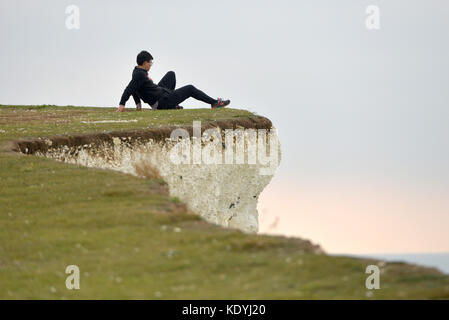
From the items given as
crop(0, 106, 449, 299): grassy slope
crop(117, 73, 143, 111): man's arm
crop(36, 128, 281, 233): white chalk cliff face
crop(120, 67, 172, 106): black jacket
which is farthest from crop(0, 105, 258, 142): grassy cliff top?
crop(0, 106, 449, 299): grassy slope

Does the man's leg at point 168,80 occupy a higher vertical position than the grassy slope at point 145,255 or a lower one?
higher

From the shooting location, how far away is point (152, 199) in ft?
61.2

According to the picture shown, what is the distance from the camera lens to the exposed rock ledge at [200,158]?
2761cm

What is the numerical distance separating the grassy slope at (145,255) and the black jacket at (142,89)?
1464cm

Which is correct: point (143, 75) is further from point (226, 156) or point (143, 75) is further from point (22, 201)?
point (22, 201)

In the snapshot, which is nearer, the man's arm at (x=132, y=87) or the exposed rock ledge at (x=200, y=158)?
the exposed rock ledge at (x=200, y=158)

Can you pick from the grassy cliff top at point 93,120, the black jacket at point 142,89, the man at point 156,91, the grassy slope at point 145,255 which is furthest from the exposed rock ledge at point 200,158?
the grassy slope at point 145,255

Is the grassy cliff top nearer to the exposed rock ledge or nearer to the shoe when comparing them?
the shoe

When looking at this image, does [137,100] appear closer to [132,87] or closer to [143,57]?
[132,87]

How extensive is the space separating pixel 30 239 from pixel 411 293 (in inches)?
335

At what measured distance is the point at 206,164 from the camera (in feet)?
105

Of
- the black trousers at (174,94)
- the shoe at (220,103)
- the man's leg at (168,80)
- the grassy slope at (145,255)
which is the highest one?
the man's leg at (168,80)

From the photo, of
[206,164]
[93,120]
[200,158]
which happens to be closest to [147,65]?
[93,120]

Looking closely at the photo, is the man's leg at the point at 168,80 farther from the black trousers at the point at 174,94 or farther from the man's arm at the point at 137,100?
the man's arm at the point at 137,100
